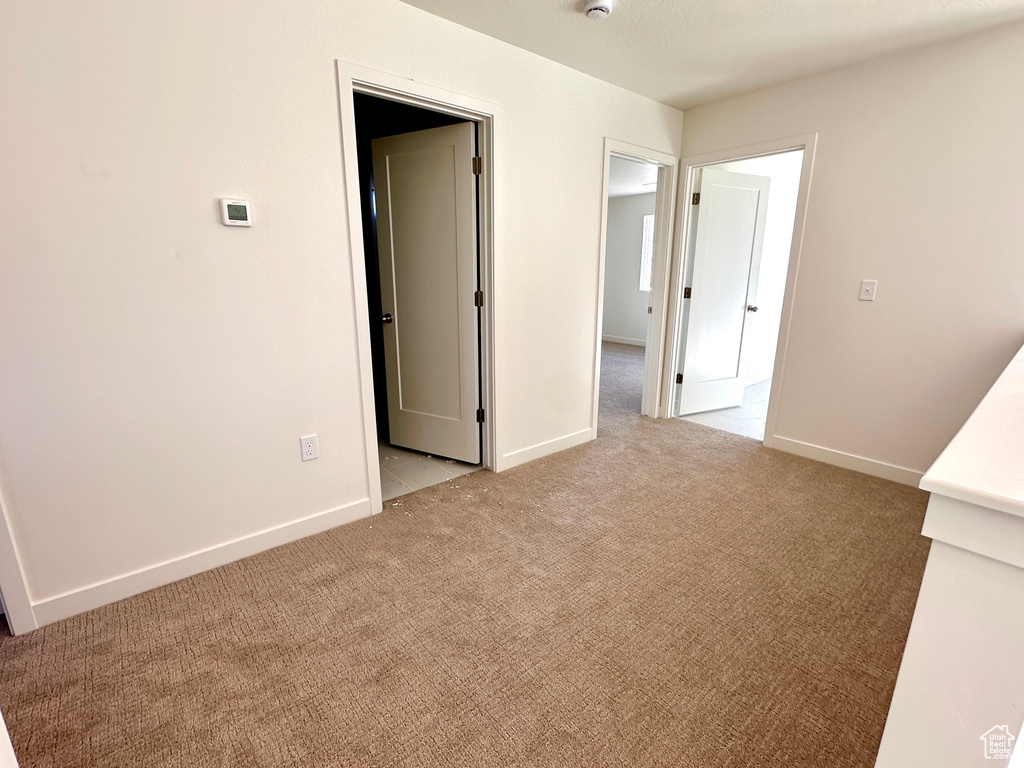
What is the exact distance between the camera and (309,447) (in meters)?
2.31

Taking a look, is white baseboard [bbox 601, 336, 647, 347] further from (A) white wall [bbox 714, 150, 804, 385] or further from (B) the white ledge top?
(B) the white ledge top

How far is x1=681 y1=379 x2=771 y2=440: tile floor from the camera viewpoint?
3.88 m

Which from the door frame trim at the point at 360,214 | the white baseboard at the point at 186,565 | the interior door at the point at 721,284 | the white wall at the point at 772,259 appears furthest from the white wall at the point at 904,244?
the white baseboard at the point at 186,565

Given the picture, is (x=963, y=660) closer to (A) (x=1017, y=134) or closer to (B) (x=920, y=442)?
(B) (x=920, y=442)

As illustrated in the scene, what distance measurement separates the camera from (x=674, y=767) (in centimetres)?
127

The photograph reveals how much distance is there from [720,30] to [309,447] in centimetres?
284

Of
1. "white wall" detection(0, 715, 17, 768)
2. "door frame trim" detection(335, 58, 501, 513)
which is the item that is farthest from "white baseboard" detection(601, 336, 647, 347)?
"white wall" detection(0, 715, 17, 768)

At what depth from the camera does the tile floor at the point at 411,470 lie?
2.89 m

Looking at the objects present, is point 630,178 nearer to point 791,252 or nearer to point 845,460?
point 791,252

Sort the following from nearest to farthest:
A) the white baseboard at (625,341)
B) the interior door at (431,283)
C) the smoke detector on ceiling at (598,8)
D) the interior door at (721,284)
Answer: the smoke detector on ceiling at (598,8) → the interior door at (431,283) → the interior door at (721,284) → the white baseboard at (625,341)

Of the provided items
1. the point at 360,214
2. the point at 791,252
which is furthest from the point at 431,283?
the point at 791,252

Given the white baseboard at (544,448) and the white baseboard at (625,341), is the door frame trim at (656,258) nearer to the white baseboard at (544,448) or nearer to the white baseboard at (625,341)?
the white baseboard at (544,448)

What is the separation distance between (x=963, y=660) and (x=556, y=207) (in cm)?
282

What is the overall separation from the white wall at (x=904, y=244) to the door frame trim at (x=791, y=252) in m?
0.05
